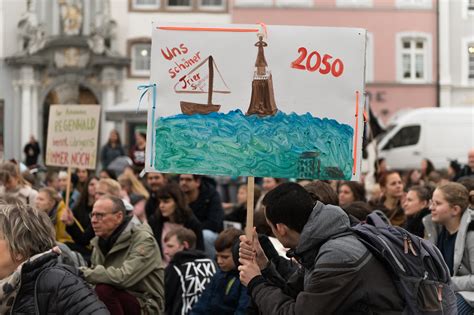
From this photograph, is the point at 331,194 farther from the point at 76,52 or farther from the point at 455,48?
the point at 455,48

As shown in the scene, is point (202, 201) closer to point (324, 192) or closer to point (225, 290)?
point (225, 290)

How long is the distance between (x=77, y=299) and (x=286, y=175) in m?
1.58

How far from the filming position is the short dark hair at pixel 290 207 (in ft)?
→ 14.6

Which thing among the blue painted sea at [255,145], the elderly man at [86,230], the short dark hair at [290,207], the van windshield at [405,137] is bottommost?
the elderly man at [86,230]

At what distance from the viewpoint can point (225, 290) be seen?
6762 millimetres

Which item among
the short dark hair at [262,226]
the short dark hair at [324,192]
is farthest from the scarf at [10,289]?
the short dark hair at [262,226]

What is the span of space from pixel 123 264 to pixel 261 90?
230 centimetres

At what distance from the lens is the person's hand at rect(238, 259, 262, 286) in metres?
4.85

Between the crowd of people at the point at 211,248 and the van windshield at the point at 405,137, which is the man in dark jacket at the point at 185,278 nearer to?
the crowd of people at the point at 211,248

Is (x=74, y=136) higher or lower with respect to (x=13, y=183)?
higher

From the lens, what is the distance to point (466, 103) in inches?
1400

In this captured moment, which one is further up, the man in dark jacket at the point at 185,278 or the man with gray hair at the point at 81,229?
the man with gray hair at the point at 81,229

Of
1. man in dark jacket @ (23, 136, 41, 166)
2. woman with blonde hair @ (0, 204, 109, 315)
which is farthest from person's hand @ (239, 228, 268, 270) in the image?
man in dark jacket @ (23, 136, 41, 166)

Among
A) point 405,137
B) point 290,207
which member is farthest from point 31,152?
point 290,207
